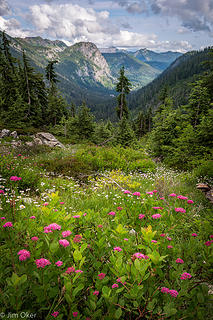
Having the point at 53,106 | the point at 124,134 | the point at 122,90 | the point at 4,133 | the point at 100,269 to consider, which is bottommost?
the point at 124,134

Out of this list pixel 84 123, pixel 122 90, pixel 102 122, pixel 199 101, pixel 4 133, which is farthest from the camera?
pixel 102 122

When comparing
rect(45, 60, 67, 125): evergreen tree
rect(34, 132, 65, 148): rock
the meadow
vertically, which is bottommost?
rect(34, 132, 65, 148): rock

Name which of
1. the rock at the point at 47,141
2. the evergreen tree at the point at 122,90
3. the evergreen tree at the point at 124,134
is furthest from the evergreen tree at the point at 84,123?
the rock at the point at 47,141

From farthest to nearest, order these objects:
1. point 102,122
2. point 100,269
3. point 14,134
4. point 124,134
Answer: point 102,122 < point 124,134 < point 14,134 < point 100,269

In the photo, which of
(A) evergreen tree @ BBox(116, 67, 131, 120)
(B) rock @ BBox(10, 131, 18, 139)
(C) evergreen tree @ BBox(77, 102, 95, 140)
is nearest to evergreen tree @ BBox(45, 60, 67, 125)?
(C) evergreen tree @ BBox(77, 102, 95, 140)

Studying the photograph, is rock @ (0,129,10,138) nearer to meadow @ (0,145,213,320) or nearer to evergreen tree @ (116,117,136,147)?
evergreen tree @ (116,117,136,147)

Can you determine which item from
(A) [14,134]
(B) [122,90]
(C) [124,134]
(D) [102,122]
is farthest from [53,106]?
(C) [124,134]

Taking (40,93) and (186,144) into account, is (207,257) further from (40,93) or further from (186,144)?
(40,93)

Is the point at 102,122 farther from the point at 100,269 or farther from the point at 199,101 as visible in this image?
the point at 100,269

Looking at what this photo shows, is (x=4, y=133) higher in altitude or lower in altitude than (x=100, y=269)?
lower

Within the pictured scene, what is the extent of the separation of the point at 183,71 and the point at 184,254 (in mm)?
203370

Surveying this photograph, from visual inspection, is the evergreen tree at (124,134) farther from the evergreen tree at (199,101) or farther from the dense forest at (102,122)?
the evergreen tree at (199,101)

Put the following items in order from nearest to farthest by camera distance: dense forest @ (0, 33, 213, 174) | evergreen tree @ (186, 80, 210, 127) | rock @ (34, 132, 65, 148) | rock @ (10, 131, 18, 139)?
dense forest @ (0, 33, 213, 174)
evergreen tree @ (186, 80, 210, 127)
rock @ (34, 132, 65, 148)
rock @ (10, 131, 18, 139)

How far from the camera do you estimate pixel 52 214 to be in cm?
204
